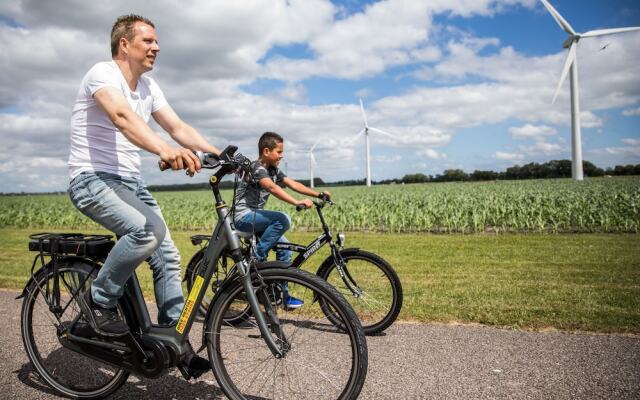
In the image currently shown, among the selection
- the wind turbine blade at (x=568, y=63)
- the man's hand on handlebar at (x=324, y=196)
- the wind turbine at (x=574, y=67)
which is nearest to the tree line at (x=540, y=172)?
the wind turbine at (x=574, y=67)

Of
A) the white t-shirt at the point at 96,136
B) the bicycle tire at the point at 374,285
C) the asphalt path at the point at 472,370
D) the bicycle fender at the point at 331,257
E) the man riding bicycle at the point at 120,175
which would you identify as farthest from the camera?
the bicycle fender at the point at 331,257

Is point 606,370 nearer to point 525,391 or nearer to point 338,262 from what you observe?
point 525,391

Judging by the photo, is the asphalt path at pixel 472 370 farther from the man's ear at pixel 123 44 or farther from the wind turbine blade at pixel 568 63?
the wind turbine blade at pixel 568 63

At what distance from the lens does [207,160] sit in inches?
107

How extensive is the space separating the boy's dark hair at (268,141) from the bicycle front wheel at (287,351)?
7.89ft

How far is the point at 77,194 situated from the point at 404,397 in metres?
2.62

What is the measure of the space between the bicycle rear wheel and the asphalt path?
13cm

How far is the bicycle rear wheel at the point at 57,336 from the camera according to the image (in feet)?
10.7

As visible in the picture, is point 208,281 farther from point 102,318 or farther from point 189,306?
point 102,318

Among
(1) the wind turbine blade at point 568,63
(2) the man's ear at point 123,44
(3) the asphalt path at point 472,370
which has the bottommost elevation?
(3) the asphalt path at point 472,370

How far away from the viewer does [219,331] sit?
9.12 feet

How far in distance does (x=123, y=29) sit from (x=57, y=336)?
2386mm

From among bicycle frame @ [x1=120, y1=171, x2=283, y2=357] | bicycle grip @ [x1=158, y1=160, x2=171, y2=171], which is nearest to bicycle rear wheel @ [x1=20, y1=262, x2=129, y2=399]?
bicycle frame @ [x1=120, y1=171, x2=283, y2=357]

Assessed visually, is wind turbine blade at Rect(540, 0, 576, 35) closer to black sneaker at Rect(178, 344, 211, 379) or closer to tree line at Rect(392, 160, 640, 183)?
black sneaker at Rect(178, 344, 211, 379)
